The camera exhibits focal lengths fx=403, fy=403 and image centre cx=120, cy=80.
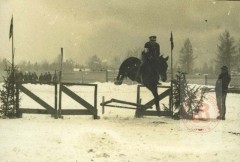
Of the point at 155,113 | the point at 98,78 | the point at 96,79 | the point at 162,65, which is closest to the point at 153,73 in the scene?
the point at 162,65

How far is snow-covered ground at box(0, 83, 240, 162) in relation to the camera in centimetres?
953

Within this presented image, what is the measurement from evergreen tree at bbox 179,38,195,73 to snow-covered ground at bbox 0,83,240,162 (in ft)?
191

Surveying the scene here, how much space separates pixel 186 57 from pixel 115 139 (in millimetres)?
63413

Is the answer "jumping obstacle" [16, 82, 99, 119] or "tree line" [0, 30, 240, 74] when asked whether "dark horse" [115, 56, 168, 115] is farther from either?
"tree line" [0, 30, 240, 74]

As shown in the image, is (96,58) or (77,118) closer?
(77,118)

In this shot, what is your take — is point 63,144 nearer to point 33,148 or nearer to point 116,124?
point 33,148

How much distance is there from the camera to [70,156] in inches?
368

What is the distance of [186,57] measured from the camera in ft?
240

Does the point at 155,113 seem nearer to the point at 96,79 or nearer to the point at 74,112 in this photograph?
the point at 74,112

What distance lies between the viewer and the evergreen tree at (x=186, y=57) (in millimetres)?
73000

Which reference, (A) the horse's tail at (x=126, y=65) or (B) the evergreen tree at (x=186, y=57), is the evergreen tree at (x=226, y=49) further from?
(A) the horse's tail at (x=126, y=65)

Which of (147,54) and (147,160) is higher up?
(147,54)

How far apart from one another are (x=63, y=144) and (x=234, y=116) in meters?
9.66

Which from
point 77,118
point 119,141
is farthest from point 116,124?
point 119,141
